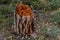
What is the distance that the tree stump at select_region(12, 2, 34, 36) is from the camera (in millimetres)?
4281

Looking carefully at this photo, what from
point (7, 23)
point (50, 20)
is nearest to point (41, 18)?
point (50, 20)

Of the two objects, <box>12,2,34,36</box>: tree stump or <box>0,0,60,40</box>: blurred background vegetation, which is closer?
<box>12,2,34,36</box>: tree stump

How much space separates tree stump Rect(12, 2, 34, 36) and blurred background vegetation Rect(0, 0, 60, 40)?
0.27m

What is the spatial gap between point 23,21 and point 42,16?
0.97 metres

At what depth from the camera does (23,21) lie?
4281mm

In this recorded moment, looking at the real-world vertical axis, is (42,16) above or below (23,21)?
below

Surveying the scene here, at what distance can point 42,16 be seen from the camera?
202 inches

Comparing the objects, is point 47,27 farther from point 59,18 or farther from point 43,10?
point 43,10

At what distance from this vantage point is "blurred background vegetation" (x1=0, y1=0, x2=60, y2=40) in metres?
4.43

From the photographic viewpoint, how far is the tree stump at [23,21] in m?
4.28

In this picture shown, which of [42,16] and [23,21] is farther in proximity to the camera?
[42,16]

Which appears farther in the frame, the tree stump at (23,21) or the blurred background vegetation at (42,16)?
the blurred background vegetation at (42,16)

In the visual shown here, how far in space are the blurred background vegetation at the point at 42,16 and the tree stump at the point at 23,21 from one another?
0.27 meters

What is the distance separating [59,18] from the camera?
4906 mm
